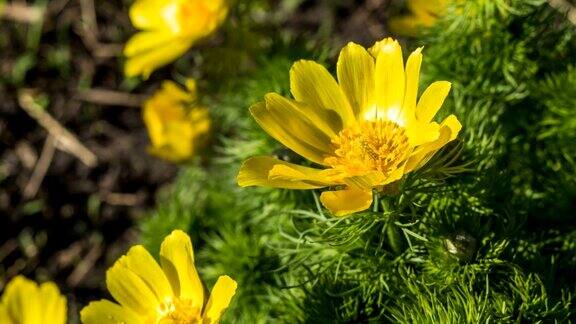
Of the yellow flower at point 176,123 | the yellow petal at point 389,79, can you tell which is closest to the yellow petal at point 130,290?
the yellow petal at point 389,79

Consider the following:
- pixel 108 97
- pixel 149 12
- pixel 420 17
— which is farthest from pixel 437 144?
pixel 108 97

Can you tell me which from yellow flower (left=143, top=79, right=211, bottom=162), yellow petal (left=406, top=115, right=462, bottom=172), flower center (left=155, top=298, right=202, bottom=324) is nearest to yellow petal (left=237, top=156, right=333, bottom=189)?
yellow petal (left=406, top=115, right=462, bottom=172)

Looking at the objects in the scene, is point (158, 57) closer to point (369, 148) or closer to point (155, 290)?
point (155, 290)

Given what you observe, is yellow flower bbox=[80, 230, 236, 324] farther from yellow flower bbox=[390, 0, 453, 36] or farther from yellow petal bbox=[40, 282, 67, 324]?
yellow flower bbox=[390, 0, 453, 36]

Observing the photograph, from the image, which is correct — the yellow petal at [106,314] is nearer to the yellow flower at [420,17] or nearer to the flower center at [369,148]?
the flower center at [369,148]

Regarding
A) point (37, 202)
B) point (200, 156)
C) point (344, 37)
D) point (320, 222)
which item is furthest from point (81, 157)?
point (320, 222)

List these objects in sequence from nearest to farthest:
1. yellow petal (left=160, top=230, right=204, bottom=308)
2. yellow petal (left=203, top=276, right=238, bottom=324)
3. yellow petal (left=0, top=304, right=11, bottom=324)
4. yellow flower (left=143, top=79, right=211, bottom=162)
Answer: yellow petal (left=203, top=276, right=238, bottom=324) < yellow petal (left=160, top=230, right=204, bottom=308) < yellow petal (left=0, top=304, right=11, bottom=324) < yellow flower (left=143, top=79, right=211, bottom=162)

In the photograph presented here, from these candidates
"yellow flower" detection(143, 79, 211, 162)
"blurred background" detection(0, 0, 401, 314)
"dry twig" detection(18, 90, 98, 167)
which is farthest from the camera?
"dry twig" detection(18, 90, 98, 167)

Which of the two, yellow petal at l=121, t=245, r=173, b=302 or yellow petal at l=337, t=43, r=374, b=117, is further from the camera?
yellow petal at l=121, t=245, r=173, b=302
